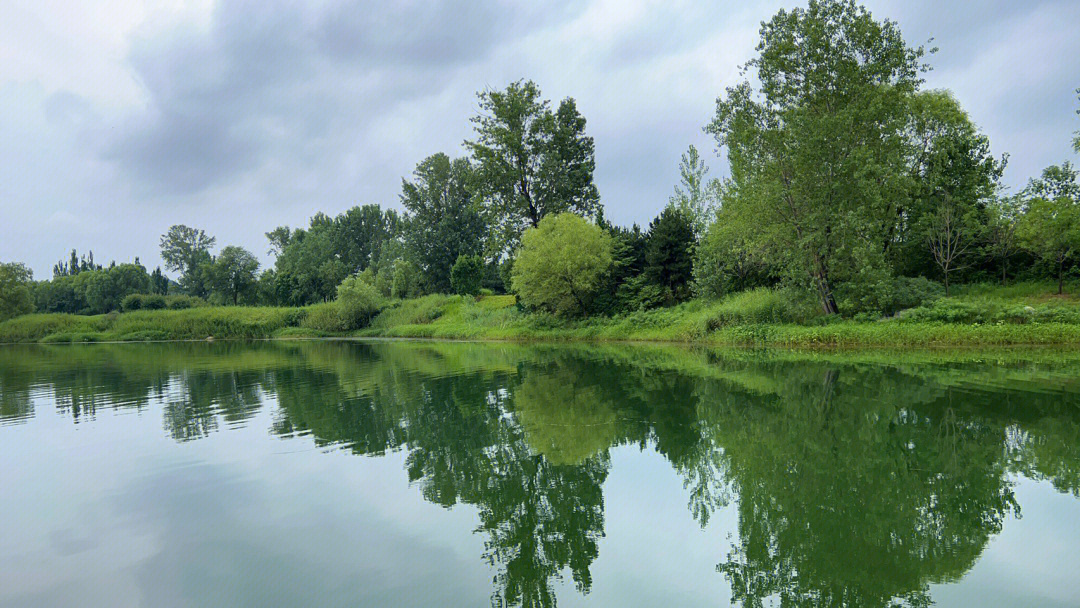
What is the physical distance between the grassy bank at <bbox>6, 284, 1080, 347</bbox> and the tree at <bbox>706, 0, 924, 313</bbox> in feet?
8.24

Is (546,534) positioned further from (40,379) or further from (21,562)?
(40,379)

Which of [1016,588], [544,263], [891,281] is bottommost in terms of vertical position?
[1016,588]

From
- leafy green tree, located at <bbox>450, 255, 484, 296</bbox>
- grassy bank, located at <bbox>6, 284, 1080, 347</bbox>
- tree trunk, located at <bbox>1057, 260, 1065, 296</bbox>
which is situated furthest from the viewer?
leafy green tree, located at <bbox>450, 255, 484, 296</bbox>

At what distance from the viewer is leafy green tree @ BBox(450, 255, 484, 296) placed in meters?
57.4

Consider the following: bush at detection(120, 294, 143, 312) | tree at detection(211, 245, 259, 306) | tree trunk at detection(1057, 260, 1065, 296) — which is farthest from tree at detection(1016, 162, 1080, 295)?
bush at detection(120, 294, 143, 312)

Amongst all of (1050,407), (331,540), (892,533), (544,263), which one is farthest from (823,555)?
(544,263)

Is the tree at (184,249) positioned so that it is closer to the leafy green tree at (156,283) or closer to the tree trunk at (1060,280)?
the leafy green tree at (156,283)

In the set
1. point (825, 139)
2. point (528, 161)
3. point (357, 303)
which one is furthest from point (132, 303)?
point (825, 139)

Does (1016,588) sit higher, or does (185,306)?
(185,306)

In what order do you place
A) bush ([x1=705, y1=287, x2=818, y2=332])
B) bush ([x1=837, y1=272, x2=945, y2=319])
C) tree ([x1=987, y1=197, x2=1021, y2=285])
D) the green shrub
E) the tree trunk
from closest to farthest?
1. bush ([x1=837, y1=272, x2=945, y2=319])
2. the tree trunk
3. bush ([x1=705, y1=287, x2=818, y2=332])
4. tree ([x1=987, y1=197, x2=1021, y2=285])
5. the green shrub

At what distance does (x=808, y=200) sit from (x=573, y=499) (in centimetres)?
2350

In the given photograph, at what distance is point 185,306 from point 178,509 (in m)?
81.3

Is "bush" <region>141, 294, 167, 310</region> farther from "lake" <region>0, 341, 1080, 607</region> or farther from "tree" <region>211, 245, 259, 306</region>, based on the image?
"lake" <region>0, 341, 1080, 607</region>

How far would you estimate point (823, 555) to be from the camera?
225 inches
